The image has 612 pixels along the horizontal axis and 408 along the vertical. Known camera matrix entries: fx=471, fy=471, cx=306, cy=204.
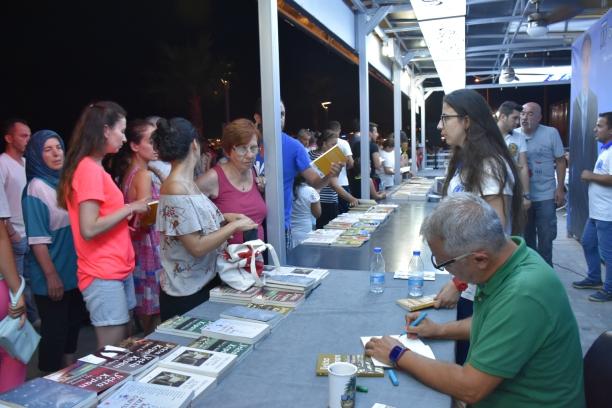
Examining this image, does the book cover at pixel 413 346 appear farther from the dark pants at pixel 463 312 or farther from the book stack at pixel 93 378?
the book stack at pixel 93 378

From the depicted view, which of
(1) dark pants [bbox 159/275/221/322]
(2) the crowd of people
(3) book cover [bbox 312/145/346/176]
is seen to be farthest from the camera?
(3) book cover [bbox 312/145/346/176]

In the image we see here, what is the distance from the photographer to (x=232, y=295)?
1.96 metres

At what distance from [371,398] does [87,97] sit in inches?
259

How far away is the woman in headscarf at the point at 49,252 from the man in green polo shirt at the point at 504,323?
187 centimetres

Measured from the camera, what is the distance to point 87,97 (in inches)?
260

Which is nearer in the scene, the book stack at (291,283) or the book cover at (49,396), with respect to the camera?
the book cover at (49,396)

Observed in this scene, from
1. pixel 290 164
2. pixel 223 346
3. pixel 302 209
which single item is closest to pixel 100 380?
pixel 223 346

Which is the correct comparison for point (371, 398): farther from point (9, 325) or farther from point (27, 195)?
point (27, 195)

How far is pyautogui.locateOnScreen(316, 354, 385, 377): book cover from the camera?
1328mm

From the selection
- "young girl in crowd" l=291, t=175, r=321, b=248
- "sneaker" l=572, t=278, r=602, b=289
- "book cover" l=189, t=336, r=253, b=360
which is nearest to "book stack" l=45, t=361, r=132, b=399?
"book cover" l=189, t=336, r=253, b=360

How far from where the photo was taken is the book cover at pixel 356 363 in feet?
4.36

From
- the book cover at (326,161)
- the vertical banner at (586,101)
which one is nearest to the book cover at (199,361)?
the book cover at (326,161)

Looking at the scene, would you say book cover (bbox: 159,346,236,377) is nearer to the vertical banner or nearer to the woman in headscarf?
the woman in headscarf

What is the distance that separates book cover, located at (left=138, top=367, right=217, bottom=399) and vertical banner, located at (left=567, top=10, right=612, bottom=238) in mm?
4901
